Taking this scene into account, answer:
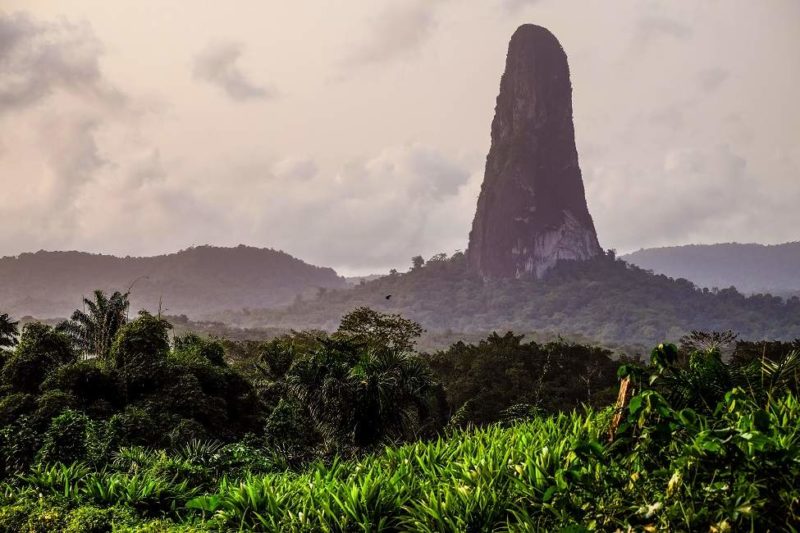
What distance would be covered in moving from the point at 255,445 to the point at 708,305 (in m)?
162

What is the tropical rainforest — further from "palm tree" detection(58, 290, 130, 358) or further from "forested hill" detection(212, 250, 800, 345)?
"forested hill" detection(212, 250, 800, 345)

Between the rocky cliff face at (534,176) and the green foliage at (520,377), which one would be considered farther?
the rocky cliff face at (534,176)

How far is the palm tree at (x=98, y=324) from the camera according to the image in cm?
2719

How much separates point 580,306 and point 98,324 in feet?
473

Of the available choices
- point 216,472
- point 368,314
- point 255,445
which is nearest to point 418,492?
point 216,472

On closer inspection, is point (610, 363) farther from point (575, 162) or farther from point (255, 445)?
point (575, 162)

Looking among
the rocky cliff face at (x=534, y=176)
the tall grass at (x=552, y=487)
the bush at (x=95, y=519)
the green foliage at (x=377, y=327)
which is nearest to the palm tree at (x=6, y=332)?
the green foliage at (x=377, y=327)

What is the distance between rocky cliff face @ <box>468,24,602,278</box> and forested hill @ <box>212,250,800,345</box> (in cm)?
741

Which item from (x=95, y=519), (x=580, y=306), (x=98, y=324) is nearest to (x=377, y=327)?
(x=98, y=324)

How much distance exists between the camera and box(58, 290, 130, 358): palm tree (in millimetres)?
27188

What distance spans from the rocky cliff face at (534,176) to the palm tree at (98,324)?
15688 centimetres

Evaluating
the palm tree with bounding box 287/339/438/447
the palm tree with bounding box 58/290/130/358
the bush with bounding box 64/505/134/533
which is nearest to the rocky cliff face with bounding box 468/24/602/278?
the palm tree with bounding box 58/290/130/358

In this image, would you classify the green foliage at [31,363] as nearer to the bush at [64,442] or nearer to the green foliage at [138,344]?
the green foliage at [138,344]

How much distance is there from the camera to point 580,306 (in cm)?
15488
